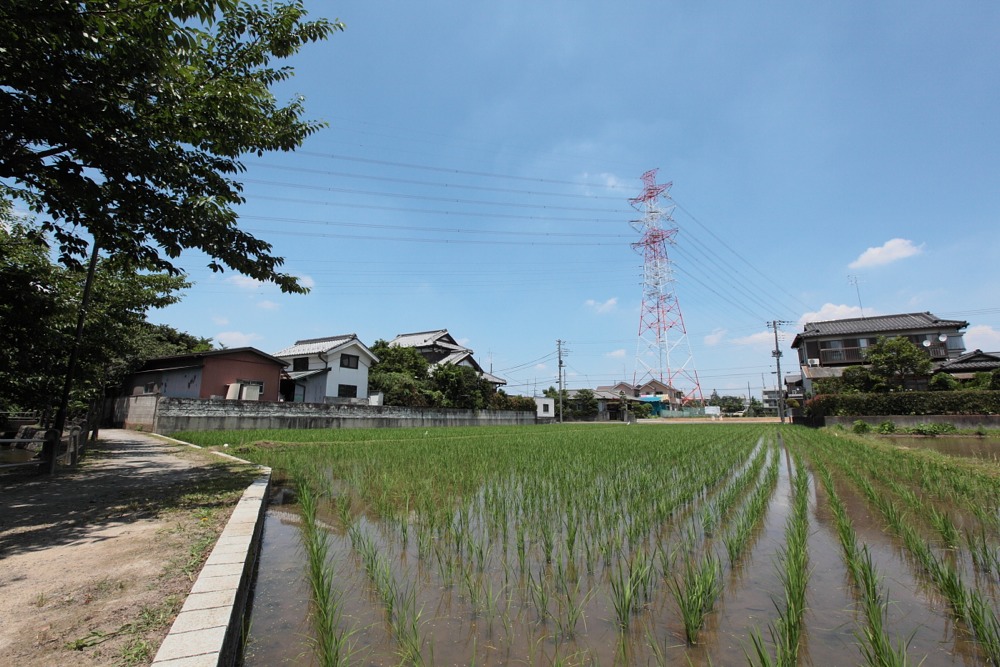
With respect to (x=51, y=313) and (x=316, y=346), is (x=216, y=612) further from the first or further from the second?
(x=316, y=346)

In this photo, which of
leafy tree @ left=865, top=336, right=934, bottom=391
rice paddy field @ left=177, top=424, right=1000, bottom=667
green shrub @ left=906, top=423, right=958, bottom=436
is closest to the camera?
rice paddy field @ left=177, top=424, right=1000, bottom=667

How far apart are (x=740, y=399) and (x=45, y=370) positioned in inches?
3703

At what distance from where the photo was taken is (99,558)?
330 centimetres

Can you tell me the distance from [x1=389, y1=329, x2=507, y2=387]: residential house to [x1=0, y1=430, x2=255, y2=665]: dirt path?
3029cm

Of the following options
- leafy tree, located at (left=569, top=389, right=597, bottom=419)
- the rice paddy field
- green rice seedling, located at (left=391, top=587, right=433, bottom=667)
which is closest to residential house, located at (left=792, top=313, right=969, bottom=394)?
leafy tree, located at (left=569, top=389, right=597, bottom=419)

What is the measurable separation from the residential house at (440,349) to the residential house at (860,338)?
25.5 m

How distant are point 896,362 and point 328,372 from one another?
31125 millimetres

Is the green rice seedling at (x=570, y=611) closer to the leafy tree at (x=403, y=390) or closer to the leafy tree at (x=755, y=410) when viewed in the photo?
the leafy tree at (x=403, y=390)

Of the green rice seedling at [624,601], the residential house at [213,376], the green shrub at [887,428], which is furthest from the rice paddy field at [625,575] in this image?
the residential house at [213,376]

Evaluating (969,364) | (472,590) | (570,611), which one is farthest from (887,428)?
(472,590)

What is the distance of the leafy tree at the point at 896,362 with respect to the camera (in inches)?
935

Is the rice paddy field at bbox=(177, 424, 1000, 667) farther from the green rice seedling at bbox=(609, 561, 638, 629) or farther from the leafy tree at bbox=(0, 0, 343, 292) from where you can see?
the leafy tree at bbox=(0, 0, 343, 292)

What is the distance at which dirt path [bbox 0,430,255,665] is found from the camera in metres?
2.18

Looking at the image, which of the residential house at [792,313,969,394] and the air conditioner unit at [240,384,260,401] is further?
the residential house at [792,313,969,394]
